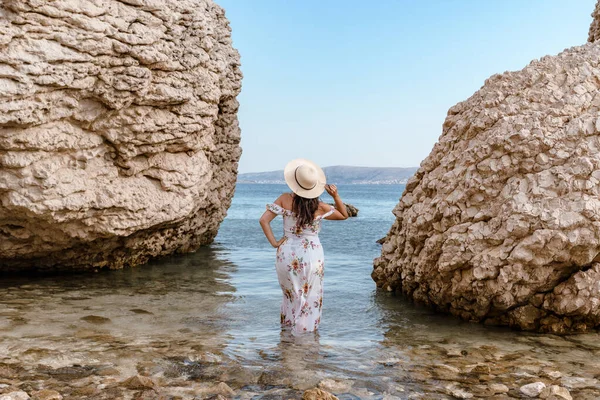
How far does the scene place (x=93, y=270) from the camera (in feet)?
A: 38.7

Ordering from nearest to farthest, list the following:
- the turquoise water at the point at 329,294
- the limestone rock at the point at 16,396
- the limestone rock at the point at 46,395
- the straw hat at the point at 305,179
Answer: the limestone rock at the point at 16,396 < the limestone rock at the point at 46,395 < the straw hat at the point at 305,179 < the turquoise water at the point at 329,294

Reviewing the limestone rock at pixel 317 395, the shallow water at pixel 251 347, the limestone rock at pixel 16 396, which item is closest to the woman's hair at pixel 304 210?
the shallow water at pixel 251 347

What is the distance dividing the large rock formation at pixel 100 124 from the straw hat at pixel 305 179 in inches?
173

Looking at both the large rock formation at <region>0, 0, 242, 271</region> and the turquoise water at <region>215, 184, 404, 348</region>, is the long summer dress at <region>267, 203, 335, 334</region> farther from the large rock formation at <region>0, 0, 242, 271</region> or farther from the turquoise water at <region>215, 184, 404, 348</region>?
the large rock formation at <region>0, 0, 242, 271</region>

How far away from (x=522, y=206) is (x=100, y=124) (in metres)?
7.05

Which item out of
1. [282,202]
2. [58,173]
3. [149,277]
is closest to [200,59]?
[58,173]

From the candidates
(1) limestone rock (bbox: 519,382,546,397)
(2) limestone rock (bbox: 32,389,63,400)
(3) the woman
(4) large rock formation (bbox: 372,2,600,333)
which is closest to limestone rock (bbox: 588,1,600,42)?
(4) large rock formation (bbox: 372,2,600,333)

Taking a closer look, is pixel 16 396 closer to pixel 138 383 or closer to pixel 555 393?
pixel 138 383

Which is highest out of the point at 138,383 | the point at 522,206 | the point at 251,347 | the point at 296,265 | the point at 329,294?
the point at 522,206

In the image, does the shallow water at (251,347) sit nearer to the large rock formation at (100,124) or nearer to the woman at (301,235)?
the woman at (301,235)

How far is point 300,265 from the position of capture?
677 centimetres

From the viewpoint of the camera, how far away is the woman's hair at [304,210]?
671cm

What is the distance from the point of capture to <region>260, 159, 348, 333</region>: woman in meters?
6.71

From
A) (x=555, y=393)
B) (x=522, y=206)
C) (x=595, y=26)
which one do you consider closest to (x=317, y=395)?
(x=555, y=393)
